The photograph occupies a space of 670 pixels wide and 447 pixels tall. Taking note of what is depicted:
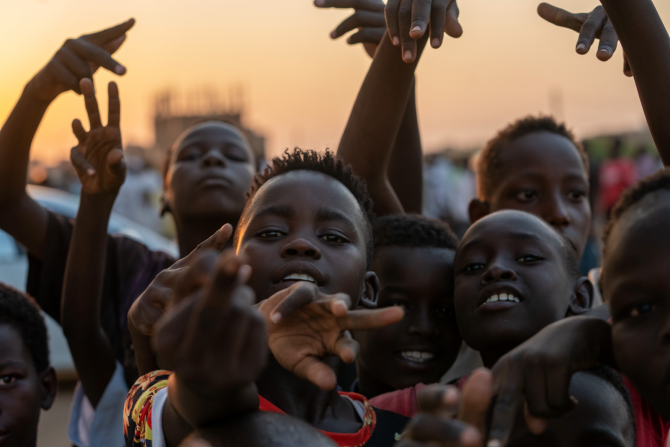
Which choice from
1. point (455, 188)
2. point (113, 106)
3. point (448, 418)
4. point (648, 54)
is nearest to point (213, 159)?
point (113, 106)

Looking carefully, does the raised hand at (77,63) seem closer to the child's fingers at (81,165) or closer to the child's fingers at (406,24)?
the child's fingers at (81,165)

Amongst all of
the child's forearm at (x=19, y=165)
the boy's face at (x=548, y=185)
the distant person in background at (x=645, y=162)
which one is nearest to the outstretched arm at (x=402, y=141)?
the boy's face at (x=548, y=185)

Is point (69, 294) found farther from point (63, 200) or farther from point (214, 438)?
point (63, 200)

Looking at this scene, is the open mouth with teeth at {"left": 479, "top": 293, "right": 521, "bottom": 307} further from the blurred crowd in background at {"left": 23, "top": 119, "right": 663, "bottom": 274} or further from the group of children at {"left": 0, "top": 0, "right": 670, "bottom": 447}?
the blurred crowd in background at {"left": 23, "top": 119, "right": 663, "bottom": 274}

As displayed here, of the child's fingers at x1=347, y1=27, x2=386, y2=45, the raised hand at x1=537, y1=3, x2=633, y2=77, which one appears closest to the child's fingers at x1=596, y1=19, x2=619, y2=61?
the raised hand at x1=537, y1=3, x2=633, y2=77

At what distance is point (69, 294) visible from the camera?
2.75 meters

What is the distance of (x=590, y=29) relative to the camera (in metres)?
2.29

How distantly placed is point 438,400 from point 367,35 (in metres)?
2.26

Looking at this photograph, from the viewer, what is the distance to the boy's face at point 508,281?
2119 mm

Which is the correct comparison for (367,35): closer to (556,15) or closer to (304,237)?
(556,15)

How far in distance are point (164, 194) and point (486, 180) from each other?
1852mm

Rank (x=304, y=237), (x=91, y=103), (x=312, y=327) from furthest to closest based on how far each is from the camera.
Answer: (x=91, y=103)
(x=304, y=237)
(x=312, y=327)

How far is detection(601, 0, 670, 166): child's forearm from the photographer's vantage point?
6.89ft

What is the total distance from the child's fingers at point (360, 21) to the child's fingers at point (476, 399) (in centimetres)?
220
